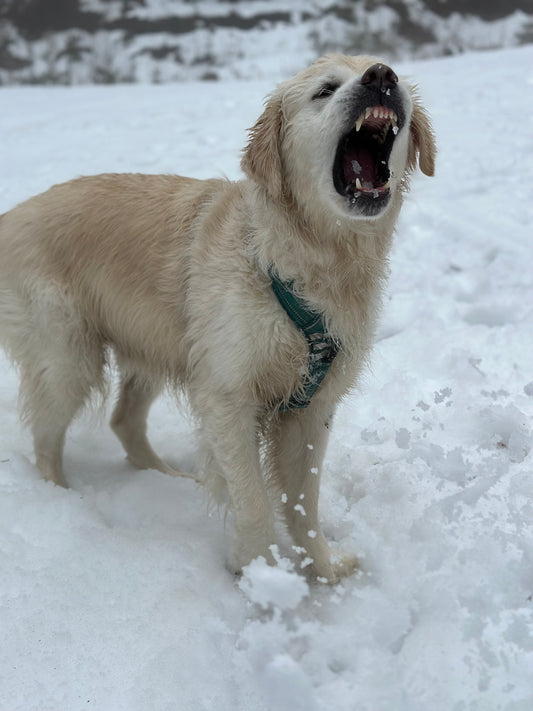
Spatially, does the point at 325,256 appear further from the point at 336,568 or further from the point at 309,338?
the point at 336,568

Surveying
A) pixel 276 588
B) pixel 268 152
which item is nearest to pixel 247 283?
pixel 268 152

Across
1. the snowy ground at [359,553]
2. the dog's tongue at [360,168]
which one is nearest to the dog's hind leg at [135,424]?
the snowy ground at [359,553]

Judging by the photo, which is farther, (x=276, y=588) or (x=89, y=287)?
(x=89, y=287)

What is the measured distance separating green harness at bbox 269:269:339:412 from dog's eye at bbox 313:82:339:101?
1.97 ft

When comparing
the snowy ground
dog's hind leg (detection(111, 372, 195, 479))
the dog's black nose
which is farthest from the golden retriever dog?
dog's hind leg (detection(111, 372, 195, 479))

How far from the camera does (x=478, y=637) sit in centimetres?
189

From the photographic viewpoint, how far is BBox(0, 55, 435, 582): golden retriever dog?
223 cm

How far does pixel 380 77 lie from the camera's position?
6.77 ft

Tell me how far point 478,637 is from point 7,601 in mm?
1413

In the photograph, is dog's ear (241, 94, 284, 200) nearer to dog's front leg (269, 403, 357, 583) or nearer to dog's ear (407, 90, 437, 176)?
dog's ear (407, 90, 437, 176)

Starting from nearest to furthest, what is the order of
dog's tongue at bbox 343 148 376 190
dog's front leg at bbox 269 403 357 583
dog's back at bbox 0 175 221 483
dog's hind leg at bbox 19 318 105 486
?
dog's tongue at bbox 343 148 376 190
dog's front leg at bbox 269 403 357 583
dog's back at bbox 0 175 221 483
dog's hind leg at bbox 19 318 105 486

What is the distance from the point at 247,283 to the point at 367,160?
60 centimetres

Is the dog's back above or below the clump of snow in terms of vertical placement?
above

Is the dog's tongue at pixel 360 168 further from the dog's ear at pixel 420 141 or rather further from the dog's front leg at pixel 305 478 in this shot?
the dog's front leg at pixel 305 478
